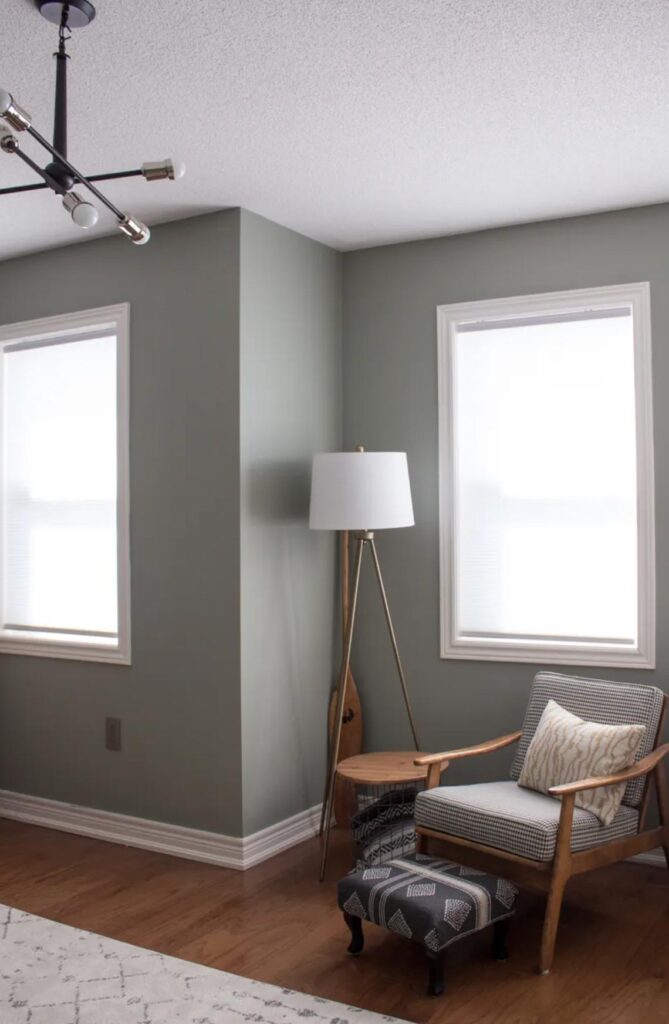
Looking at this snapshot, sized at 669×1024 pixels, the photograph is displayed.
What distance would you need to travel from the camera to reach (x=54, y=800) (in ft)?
14.9

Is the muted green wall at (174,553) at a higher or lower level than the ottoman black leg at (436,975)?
higher

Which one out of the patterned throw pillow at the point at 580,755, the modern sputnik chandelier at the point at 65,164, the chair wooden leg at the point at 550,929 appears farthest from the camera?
the patterned throw pillow at the point at 580,755

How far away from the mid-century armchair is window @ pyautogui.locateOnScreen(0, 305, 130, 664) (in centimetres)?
164

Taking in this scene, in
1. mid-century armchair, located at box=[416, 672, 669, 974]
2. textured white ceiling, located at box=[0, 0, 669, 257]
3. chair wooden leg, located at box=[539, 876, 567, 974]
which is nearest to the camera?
textured white ceiling, located at box=[0, 0, 669, 257]

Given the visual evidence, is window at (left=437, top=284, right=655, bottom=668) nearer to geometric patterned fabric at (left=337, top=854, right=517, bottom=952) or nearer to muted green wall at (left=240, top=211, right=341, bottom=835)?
muted green wall at (left=240, top=211, right=341, bottom=835)

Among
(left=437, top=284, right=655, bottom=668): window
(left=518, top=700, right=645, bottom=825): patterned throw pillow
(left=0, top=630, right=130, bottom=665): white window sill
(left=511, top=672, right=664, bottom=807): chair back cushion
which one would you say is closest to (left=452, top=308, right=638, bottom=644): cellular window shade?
(left=437, top=284, right=655, bottom=668): window

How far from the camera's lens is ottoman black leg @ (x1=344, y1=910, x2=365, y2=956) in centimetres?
310

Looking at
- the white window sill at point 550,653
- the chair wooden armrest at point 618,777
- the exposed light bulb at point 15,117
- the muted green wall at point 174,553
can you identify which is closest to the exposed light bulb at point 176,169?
the exposed light bulb at point 15,117

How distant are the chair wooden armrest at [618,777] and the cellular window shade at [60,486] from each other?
7.26 ft

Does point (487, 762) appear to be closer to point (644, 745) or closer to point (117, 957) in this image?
point (644, 745)

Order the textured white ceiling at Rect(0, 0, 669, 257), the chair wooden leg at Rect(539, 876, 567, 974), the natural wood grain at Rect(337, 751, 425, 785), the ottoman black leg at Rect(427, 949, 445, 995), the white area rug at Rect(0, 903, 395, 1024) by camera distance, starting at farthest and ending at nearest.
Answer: the natural wood grain at Rect(337, 751, 425, 785)
the chair wooden leg at Rect(539, 876, 567, 974)
the ottoman black leg at Rect(427, 949, 445, 995)
the white area rug at Rect(0, 903, 395, 1024)
the textured white ceiling at Rect(0, 0, 669, 257)

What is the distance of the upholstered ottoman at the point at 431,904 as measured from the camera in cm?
284

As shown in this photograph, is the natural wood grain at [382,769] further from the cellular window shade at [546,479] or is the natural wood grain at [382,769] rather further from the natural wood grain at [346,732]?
the cellular window shade at [546,479]

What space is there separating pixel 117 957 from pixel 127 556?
5.66 ft
